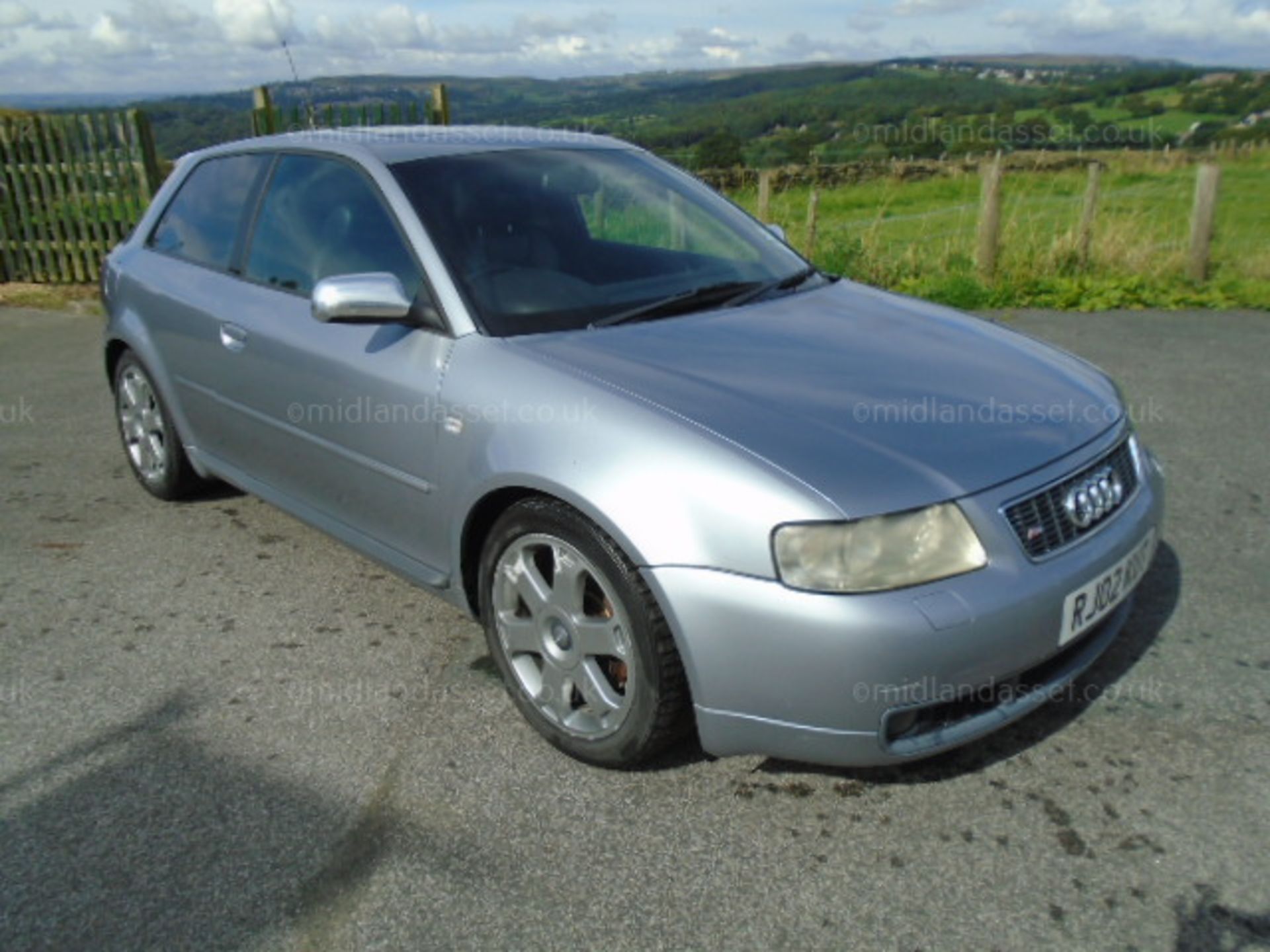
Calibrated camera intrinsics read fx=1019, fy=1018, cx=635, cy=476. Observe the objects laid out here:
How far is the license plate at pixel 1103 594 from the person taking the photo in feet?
7.93

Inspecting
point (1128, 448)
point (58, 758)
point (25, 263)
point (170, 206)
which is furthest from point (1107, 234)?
point (25, 263)

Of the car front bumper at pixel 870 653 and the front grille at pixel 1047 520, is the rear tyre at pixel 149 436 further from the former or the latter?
the front grille at pixel 1047 520

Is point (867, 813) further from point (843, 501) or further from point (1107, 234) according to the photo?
point (1107, 234)

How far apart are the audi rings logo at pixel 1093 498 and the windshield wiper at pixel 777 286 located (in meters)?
1.20

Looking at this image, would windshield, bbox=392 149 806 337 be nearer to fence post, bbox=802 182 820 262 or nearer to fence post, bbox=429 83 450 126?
fence post, bbox=802 182 820 262

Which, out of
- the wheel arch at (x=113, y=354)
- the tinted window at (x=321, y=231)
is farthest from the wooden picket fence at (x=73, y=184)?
the tinted window at (x=321, y=231)

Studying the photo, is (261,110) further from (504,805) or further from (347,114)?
(504,805)

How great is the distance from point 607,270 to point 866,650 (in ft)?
5.32

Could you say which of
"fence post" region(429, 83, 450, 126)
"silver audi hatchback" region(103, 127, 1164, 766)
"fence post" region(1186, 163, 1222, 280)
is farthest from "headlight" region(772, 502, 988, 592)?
"fence post" region(429, 83, 450, 126)

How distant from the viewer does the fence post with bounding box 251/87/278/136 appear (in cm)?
982

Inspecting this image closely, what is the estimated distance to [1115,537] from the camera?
2.59 meters

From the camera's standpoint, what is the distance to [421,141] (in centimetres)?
354

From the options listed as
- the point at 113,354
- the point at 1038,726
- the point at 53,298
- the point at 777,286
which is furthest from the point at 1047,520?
the point at 53,298

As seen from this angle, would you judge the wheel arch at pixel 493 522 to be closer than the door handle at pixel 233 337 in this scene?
Yes
